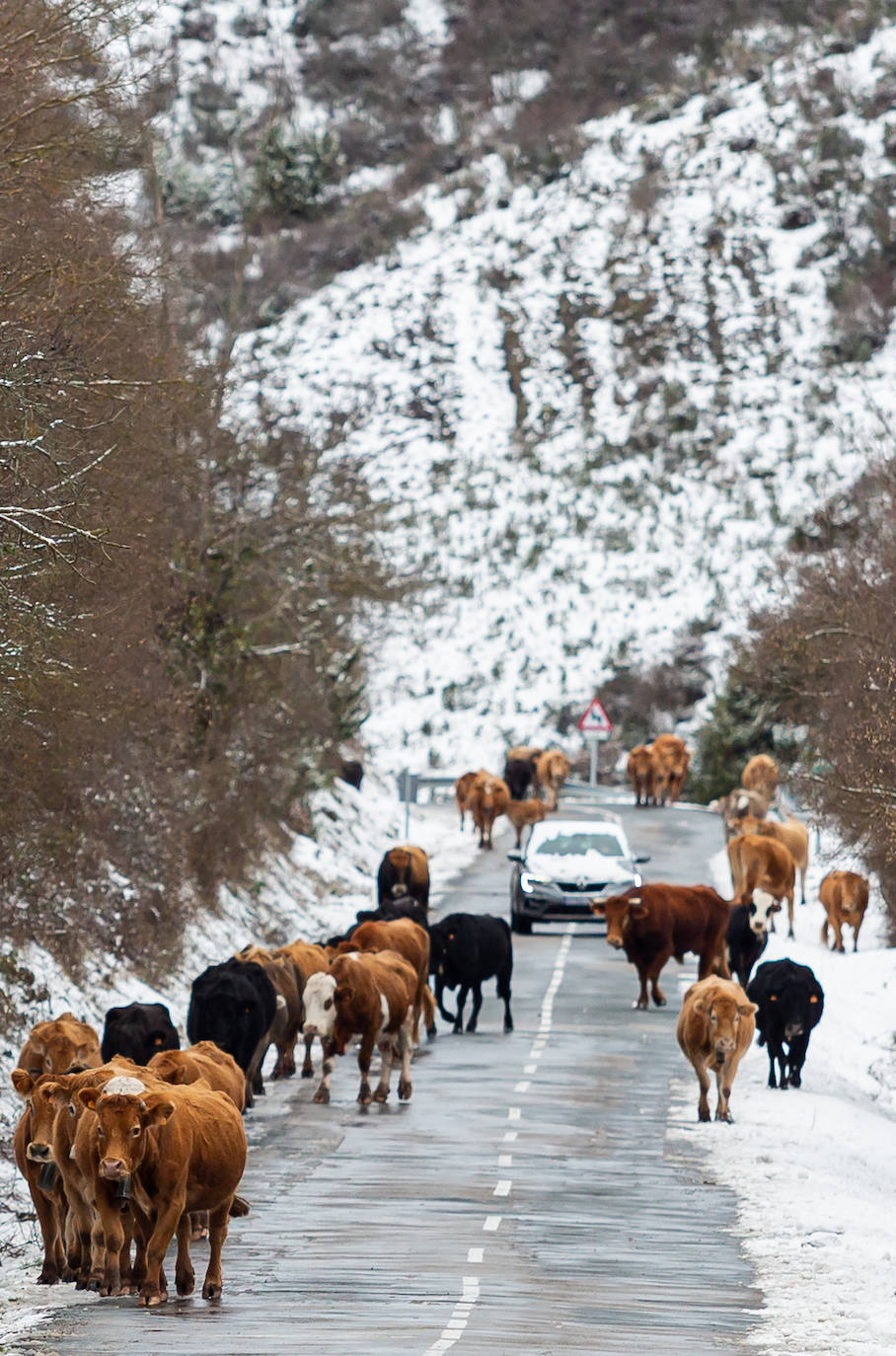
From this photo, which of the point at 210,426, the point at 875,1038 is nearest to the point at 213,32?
the point at 210,426

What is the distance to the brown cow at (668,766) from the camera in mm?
53188

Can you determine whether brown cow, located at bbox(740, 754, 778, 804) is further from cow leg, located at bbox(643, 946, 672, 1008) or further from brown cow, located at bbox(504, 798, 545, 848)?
cow leg, located at bbox(643, 946, 672, 1008)

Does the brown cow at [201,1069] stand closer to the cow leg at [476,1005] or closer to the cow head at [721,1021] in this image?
the cow head at [721,1021]

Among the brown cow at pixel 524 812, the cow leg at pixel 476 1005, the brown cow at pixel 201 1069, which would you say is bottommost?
the brown cow at pixel 524 812

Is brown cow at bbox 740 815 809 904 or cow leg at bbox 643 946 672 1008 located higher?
brown cow at bbox 740 815 809 904

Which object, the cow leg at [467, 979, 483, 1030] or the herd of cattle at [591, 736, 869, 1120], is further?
the cow leg at [467, 979, 483, 1030]

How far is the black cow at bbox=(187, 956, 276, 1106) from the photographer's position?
17578mm

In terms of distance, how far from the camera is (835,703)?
3058cm

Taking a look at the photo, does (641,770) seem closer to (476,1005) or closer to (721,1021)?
(476,1005)

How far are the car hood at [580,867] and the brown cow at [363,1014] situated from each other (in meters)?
12.2

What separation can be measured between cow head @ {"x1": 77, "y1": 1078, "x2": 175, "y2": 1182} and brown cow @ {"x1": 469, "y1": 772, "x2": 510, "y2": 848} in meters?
33.0

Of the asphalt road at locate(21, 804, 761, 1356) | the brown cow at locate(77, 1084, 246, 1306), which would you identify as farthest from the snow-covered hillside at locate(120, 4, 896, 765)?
the brown cow at locate(77, 1084, 246, 1306)

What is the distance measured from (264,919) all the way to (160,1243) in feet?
60.9

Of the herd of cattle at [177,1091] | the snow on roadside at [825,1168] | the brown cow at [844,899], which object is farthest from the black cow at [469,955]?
the brown cow at [844,899]
